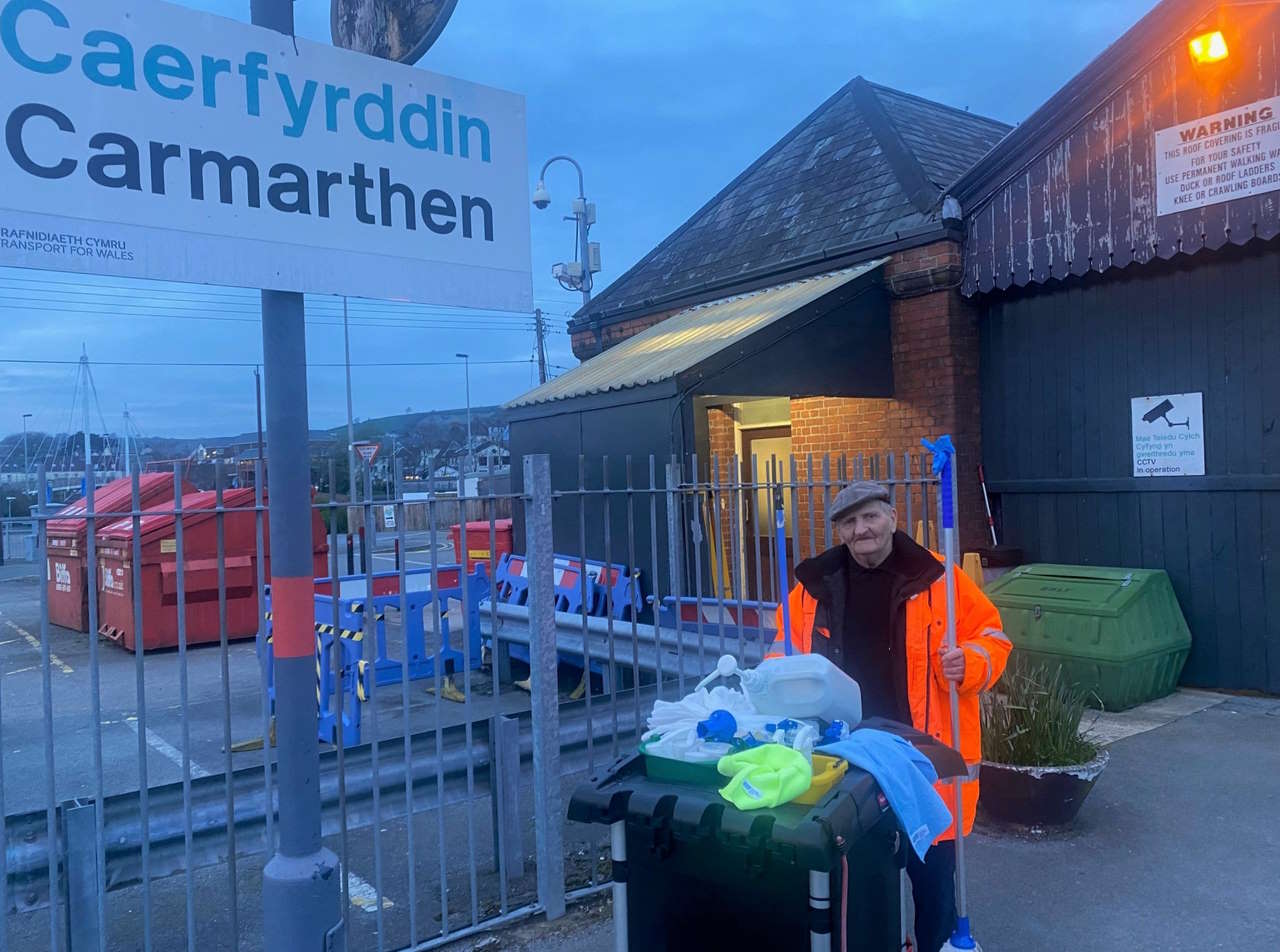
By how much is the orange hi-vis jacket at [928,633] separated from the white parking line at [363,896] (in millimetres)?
2622

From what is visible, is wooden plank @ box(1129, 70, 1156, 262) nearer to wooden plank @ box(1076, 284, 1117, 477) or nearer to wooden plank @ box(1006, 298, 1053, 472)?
wooden plank @ box(1076, 284, 1117, 477)

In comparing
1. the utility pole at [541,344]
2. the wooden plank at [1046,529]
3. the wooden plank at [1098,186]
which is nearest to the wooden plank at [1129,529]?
the wooden plank at [1046,529]

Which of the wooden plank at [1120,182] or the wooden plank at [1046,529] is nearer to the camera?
the wooden plank at [1120,182]

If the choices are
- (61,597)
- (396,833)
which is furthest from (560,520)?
(61,597)

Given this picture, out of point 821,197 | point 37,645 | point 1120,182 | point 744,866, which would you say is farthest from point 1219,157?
point 37,645

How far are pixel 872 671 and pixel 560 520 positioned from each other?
689cm

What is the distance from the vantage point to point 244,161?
279cm

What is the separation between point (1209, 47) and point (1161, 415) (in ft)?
8.97

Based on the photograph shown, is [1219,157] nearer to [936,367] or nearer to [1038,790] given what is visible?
[936,367]

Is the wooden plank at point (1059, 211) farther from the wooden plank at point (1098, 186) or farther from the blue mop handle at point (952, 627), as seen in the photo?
the blue mop handle at point (952, 627)

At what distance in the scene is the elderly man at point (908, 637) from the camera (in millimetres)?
3219

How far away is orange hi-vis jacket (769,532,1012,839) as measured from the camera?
3.21m

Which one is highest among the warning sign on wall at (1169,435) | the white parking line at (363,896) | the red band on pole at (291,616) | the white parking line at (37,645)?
the warning sign on wall at (1169,435)

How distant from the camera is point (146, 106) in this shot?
2637 millimetres
